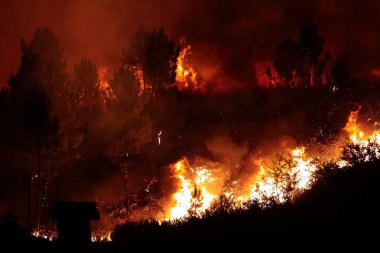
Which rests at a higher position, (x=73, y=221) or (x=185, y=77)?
(x=185, y=77)

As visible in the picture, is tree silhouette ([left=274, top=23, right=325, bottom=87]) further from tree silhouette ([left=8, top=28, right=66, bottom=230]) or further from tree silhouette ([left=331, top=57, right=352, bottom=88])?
tree silhouette ([left=8, top=28, right=66, bottom=230])

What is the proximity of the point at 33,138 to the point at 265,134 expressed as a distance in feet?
64.5

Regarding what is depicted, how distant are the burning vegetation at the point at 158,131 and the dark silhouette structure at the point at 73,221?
832 centimetres

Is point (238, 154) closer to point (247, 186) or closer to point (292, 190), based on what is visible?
point (247, 186)

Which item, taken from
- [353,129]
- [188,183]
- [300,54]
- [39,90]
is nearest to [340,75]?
[300,54]

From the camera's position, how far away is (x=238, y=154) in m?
34.2

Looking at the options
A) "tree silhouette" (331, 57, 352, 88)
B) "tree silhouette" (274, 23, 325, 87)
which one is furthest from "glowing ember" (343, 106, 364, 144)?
"tree silhouette" (274, 23, 325, 87)

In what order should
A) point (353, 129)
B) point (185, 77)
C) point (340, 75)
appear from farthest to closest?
1. point (185, 77)
2. point (340, 75)
3. point (353, 129)

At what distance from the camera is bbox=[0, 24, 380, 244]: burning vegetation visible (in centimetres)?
2695

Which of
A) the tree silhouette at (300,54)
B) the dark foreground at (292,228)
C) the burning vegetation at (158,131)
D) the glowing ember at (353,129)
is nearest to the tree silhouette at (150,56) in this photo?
the burning vegetation at (158,131)

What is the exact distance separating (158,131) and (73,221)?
101 ft

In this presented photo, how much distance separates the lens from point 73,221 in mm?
8984

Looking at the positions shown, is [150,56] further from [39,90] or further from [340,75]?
[340,75]

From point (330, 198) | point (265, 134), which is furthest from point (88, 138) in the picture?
point (330, 198)
